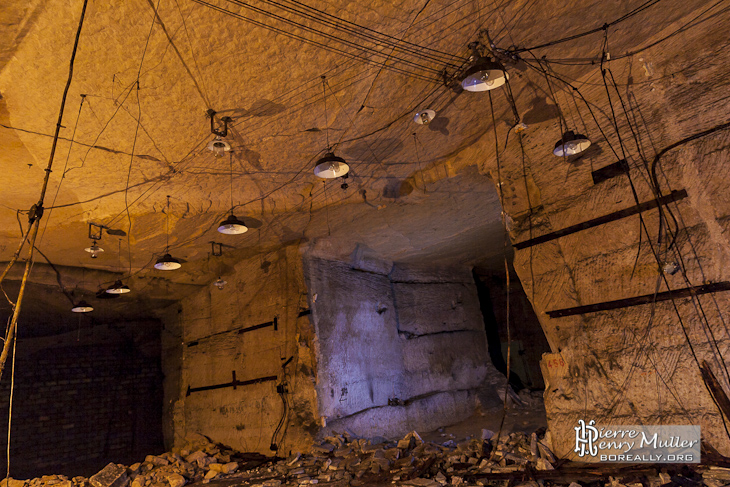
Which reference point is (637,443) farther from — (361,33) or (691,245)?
(361,33)

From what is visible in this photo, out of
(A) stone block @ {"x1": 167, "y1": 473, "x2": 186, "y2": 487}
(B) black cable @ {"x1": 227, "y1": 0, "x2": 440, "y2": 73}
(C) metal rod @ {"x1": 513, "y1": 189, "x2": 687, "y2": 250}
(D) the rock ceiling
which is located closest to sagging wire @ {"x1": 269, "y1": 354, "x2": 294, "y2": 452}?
(A) stone block @ {"x1": 167, "y1": 473, "x2": 186, "y2": 487}

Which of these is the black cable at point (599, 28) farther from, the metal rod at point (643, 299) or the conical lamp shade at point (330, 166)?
the metal rod at point (643, 299)

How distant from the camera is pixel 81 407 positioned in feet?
33.2

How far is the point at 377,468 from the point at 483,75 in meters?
4.43

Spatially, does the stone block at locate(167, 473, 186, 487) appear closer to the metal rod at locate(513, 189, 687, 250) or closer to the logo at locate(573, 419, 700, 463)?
the logo at locate(573, 419, 700, 463)

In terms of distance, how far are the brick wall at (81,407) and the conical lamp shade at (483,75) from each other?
34.0 feet

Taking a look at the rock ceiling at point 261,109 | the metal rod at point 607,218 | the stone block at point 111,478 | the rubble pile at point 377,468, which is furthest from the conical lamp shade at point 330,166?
the stone block at point 111,478

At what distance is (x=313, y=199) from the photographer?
672cm

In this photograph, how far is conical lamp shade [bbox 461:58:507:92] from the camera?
3.38 m

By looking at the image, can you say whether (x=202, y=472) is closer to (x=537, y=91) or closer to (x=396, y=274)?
(x=396, y=274)

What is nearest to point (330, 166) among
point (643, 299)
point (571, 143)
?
point (571, 143)

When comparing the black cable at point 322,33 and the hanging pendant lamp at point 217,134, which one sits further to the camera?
the hanging pendant lamp at point 217,134

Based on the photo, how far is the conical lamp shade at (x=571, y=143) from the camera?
4008mm

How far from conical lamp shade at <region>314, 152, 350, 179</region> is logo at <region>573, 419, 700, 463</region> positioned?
10.9 ft
